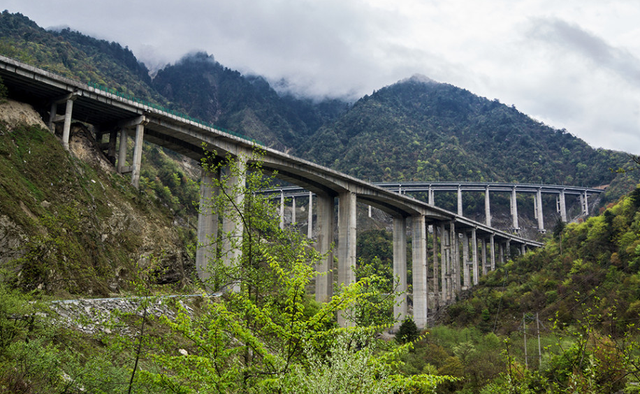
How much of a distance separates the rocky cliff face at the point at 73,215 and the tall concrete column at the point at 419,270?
41.9 metres

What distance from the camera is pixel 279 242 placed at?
13750 millimetres

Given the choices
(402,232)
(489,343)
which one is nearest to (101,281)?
(489,343)

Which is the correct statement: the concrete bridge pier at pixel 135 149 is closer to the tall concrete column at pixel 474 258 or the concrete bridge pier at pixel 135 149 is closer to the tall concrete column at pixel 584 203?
the tall concrete column at pixel 474 258

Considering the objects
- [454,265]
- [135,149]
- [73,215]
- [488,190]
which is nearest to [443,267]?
[454,265]

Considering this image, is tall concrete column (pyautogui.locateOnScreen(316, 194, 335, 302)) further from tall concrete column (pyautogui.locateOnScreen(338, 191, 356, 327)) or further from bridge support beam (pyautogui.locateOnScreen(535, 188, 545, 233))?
bridge support beam (pyautogui.locateOnScreen(535, 188, 545, 233))

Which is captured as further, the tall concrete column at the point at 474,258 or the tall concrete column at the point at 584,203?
the tall concrete column at the point at 584,203

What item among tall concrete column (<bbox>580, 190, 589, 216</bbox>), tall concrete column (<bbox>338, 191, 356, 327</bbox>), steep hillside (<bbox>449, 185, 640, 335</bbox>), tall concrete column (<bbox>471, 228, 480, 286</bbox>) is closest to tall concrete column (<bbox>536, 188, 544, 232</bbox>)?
tall concrete column (<bbox>580, 190, 589, 216</bbox>)

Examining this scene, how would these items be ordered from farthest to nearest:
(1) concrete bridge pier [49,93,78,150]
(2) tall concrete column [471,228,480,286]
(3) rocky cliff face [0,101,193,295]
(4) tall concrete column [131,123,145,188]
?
(2) tall concrete column [471,228,480,286] < (4) tall concrete column [131,123,145,188] < (1) concrete bridge pier [49,93,78,150] < (3) rocky cliff face [0,101,193,295]

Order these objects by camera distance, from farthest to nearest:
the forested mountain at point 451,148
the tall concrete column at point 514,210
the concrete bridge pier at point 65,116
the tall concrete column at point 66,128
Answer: the forested mountain at point 451,148 < the tall concrete column at point 514,210 < the concrete bridge pier at point 65,116 < the tall concrete column at point 66,128

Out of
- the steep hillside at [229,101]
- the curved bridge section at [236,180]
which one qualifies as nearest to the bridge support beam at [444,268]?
the curved bridge section at [236,180]

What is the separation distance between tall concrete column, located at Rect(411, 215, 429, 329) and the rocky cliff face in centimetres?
4186

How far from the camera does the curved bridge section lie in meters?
35.2

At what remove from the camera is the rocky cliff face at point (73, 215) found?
73.3ft

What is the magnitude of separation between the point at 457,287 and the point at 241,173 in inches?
2826
